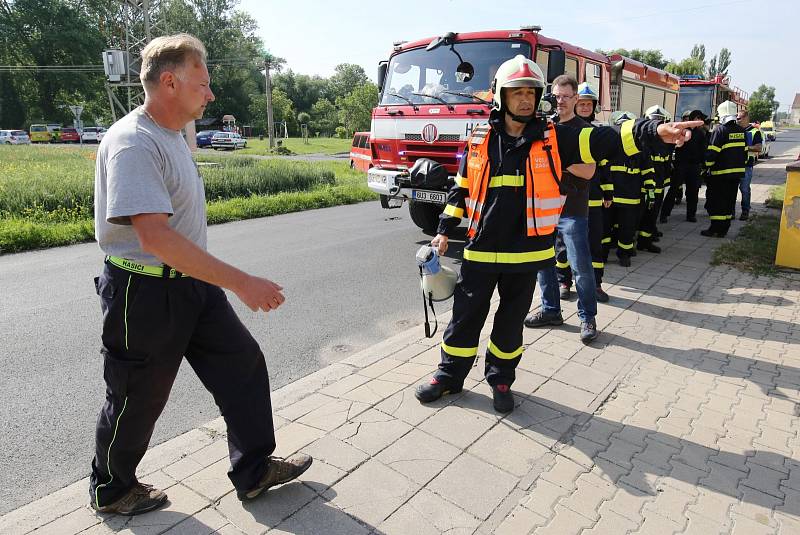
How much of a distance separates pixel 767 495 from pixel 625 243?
4.57 m

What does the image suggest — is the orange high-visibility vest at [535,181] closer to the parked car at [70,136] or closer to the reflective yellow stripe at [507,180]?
the reflective yellow stripe at [507,180]

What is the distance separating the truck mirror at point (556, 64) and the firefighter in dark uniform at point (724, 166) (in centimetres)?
325

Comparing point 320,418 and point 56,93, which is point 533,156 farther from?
point 56,93

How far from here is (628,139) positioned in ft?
9.30

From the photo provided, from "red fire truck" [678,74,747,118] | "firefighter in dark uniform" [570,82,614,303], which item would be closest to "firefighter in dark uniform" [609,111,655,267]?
"firefighter in dark uniform" [570,82,614,303]

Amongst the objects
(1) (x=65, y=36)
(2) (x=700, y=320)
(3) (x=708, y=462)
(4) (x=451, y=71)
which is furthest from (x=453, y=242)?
(1) (x=65, y=36)

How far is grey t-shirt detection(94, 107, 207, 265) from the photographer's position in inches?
71.9

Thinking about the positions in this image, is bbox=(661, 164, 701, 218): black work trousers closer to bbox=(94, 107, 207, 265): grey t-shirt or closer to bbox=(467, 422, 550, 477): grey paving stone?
bbox=(467, 422, 550, 477): grey paving stone

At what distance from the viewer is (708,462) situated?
276 cm

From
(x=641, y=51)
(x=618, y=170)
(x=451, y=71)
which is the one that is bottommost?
(x=618, y=170)

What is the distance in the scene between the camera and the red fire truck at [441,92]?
6633 millimetres

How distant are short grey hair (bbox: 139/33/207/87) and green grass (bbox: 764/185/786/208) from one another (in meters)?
12.2

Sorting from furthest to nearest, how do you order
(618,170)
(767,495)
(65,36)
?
(65,36)
(618,170)
(767,495)

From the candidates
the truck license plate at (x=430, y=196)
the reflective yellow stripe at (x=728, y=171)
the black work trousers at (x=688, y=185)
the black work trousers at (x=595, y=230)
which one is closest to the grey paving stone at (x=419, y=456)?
the black work trousers at (x=595, y=230)
